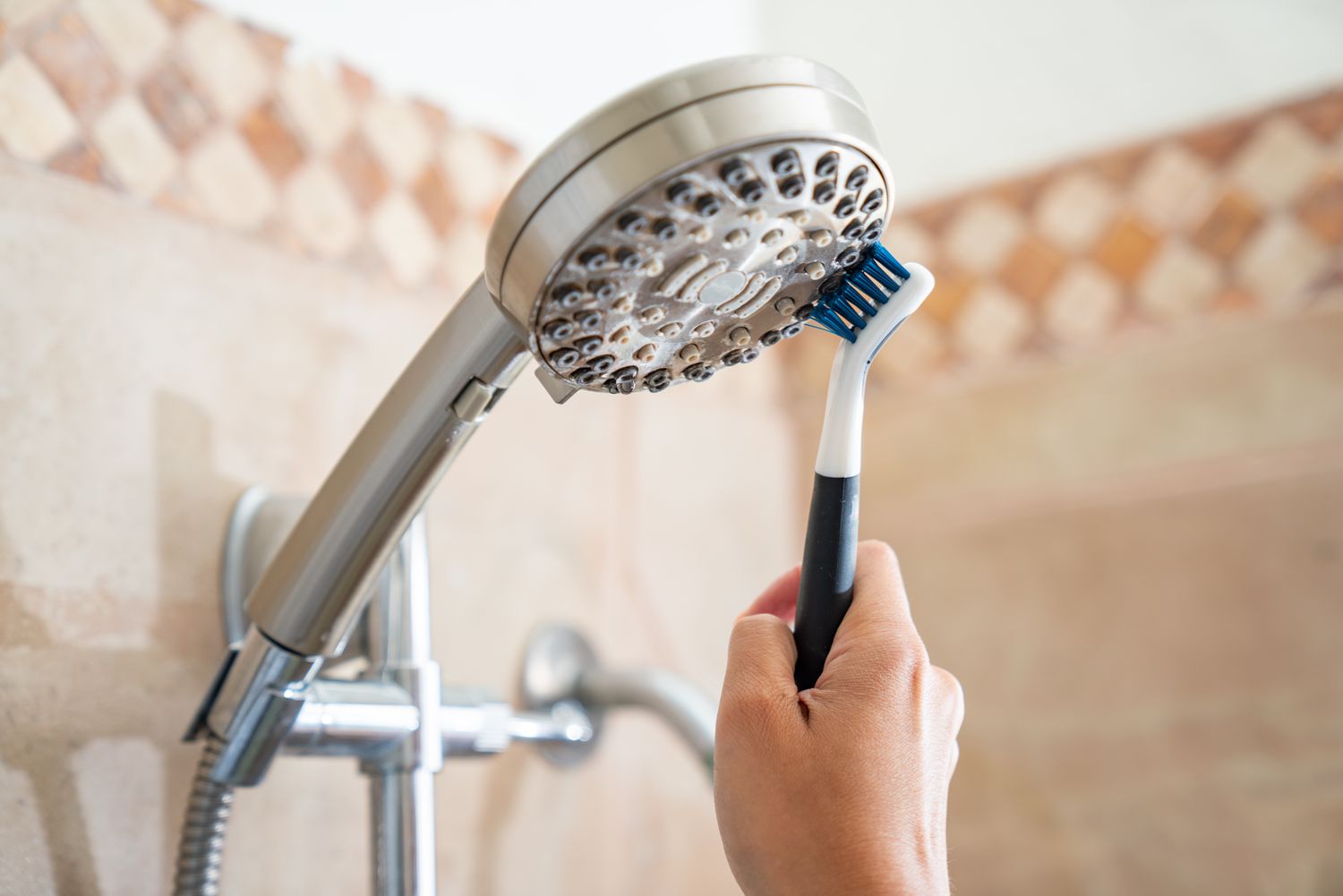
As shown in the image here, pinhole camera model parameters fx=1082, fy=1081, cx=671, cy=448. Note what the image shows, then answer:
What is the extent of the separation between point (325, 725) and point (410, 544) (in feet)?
0.32

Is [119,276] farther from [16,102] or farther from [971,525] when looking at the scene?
[971,525]

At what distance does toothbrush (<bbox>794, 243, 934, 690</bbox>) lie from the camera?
14.4 inches

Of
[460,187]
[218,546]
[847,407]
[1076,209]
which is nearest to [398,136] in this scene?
[460,187]

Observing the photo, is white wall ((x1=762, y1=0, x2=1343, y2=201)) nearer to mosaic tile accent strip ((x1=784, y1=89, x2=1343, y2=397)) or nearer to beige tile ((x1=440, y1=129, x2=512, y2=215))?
mosaic tile accent strip ((x1=784, y1=89, x2=1343, y2=397))

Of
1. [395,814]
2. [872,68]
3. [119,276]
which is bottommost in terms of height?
[395,814]

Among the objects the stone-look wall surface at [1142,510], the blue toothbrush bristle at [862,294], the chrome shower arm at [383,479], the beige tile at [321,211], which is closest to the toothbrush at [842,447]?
the blue toothbrush bristle at [862,294]

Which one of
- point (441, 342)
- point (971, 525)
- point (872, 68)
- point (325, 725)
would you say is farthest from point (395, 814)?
point (872, 68)

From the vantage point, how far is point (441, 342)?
39 cm

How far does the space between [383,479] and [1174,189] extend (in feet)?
2.14

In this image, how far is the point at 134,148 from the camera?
1.73 ft

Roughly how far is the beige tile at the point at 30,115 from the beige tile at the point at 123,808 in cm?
27

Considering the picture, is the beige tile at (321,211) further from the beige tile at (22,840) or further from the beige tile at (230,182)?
the beige tile at (22,840)

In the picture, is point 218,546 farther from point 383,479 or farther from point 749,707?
point 749,707

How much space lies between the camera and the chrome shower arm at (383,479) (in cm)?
38
